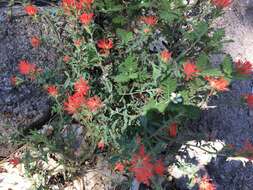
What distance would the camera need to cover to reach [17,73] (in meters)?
2.33

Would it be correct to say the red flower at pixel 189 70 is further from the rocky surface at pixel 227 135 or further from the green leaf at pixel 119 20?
the green leaf at pixel 119 20

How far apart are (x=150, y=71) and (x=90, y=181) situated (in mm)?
583

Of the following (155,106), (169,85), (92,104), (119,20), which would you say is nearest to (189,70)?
(169,85)

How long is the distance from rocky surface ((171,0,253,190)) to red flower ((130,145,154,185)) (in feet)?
1.85

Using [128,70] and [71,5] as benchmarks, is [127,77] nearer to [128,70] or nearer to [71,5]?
[128,70]

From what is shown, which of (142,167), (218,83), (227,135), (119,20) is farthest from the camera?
(227,135)

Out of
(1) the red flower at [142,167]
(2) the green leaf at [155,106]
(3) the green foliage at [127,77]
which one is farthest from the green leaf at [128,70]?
(1) the red flower at [142,167]

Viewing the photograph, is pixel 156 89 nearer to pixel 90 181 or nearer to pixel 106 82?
pixel 106 82

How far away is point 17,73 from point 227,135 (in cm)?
120

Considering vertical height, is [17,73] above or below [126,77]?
below

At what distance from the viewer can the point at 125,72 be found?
6.26 feet

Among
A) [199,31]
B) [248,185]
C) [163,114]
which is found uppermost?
[199,31]

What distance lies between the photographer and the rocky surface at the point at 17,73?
2205mm

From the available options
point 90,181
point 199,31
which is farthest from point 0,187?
point 199,31
